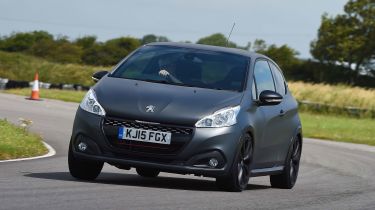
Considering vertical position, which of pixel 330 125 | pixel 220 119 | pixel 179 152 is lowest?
pixel 330 125

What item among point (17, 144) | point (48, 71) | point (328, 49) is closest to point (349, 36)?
point (328, 49)

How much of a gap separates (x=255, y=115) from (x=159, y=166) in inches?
53.9

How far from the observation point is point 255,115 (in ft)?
37.1

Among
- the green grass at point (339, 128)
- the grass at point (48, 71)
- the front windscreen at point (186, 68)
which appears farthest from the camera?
the grass at point (48, 71)

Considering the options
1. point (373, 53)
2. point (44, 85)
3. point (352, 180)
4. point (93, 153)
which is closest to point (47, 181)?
point (93, 153)

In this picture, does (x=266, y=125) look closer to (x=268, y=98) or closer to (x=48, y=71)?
(x=268, y=98)

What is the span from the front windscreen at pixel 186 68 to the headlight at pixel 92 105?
2.32 feet

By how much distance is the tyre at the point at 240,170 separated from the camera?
10.8 metres

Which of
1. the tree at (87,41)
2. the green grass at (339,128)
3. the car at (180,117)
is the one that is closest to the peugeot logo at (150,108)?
the car at (180,117)

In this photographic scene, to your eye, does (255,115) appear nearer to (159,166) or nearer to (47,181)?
(159,166)

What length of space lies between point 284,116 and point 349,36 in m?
78.5

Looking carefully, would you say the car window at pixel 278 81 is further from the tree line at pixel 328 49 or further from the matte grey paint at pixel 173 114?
the tree line at pixel 328 49

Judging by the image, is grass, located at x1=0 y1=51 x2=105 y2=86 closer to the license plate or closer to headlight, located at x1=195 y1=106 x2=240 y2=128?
headlight, located at x1=195 y1=106 x2=240 y2=128

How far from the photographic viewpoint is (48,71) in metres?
58.7
